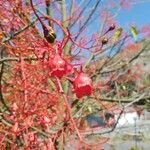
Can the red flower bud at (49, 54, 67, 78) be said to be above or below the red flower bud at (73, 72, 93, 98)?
above

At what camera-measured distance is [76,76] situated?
6.34ft

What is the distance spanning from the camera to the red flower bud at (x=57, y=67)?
1907 millimetres

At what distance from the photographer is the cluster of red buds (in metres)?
1.88

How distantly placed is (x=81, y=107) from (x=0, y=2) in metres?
2.46

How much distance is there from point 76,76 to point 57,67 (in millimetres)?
87

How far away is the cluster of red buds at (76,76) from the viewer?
6.17ft

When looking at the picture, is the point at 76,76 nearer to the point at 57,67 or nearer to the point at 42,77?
the point at 57,67

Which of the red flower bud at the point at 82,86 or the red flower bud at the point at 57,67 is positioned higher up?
the red flower bud at the point at 57,67

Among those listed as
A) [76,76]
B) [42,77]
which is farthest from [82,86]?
[42,77]

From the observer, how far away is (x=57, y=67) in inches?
75.2

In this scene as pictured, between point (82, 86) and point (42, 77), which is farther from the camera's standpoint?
point (42, 77)

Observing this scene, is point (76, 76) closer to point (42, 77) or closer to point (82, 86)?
point (82, 86)

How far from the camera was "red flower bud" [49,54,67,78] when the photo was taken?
1.91 m

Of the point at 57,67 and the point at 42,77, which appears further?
the point at 42,77
